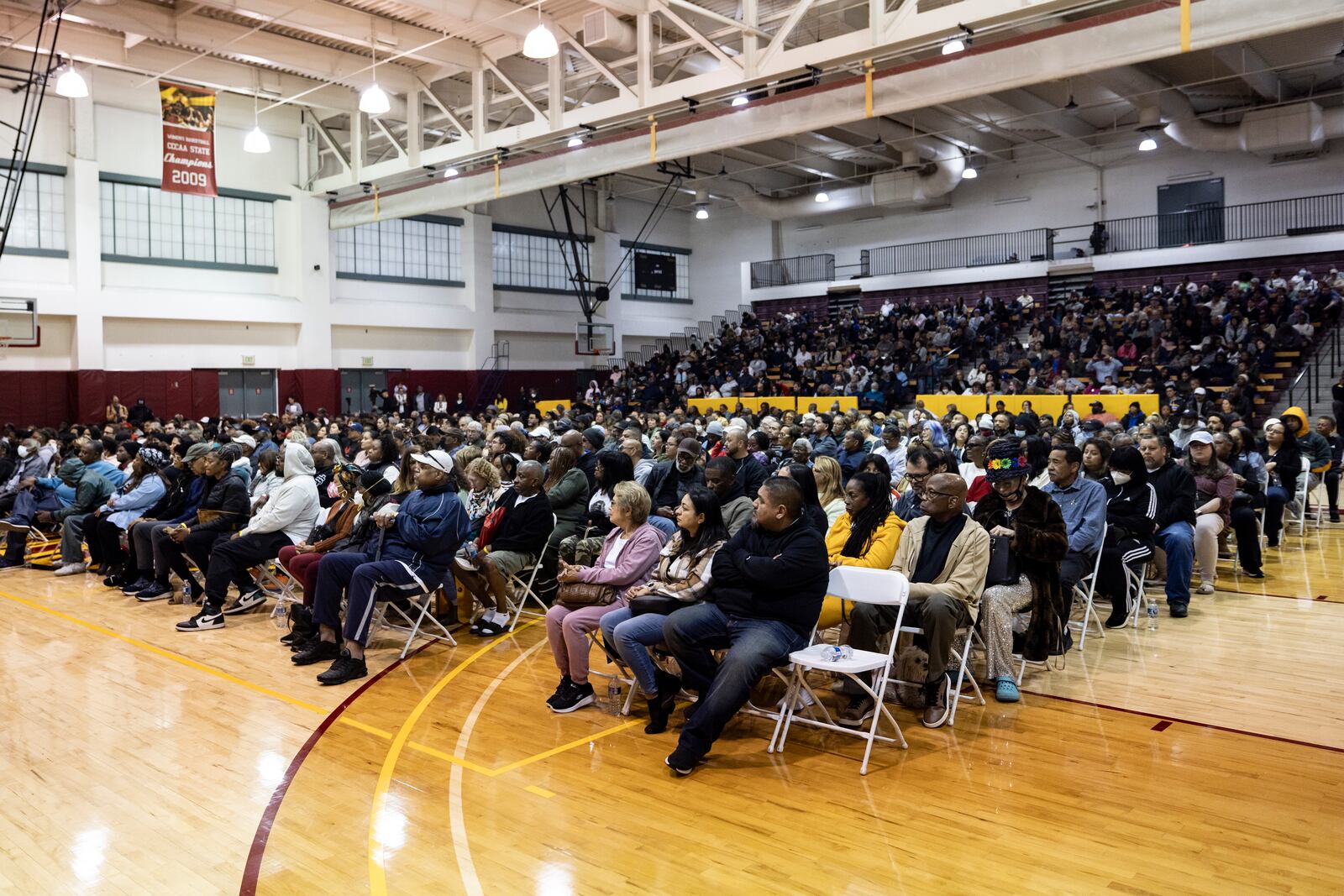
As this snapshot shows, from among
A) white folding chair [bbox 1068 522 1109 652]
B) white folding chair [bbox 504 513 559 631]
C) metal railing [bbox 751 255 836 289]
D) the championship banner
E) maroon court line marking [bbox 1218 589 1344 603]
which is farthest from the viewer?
metal railing [bbox 751 255 836 289]

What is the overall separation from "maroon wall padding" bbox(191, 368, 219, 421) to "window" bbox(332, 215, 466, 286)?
400 centimetres

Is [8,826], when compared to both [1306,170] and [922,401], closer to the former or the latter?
[922,401]

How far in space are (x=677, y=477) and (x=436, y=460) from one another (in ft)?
8.12

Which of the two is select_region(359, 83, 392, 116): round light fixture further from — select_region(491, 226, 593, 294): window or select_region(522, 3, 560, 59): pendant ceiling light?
select_region(491, 226, 593, 294): window

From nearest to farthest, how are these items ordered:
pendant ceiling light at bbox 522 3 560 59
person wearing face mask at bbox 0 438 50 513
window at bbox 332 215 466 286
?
pendant ceiling light at bbox 522 3 560 59, person wearing face mask at bbox 0 438 50 513, window at bbox 332 215 466 286

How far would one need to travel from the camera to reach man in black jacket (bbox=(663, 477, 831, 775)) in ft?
14.2

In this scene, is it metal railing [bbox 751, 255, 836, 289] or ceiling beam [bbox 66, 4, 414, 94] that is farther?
metal railing [bbox 751, 255, 836, 289]

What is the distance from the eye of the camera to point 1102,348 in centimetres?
1909

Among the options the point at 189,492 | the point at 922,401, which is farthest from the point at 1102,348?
the point at 189,492

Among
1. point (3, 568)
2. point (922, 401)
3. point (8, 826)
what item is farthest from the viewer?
point (922, 401)

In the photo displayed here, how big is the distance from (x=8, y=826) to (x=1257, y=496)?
30.5 feet

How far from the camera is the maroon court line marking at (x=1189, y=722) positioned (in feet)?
14.7

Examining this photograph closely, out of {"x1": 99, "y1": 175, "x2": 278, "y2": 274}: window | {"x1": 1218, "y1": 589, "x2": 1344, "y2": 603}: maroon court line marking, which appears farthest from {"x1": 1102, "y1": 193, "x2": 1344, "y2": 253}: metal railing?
{"x1": 99, "y1": 175, "x2": 278, "y2": 274}: window

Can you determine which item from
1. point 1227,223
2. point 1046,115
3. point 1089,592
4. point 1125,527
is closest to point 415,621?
point 1089,592
